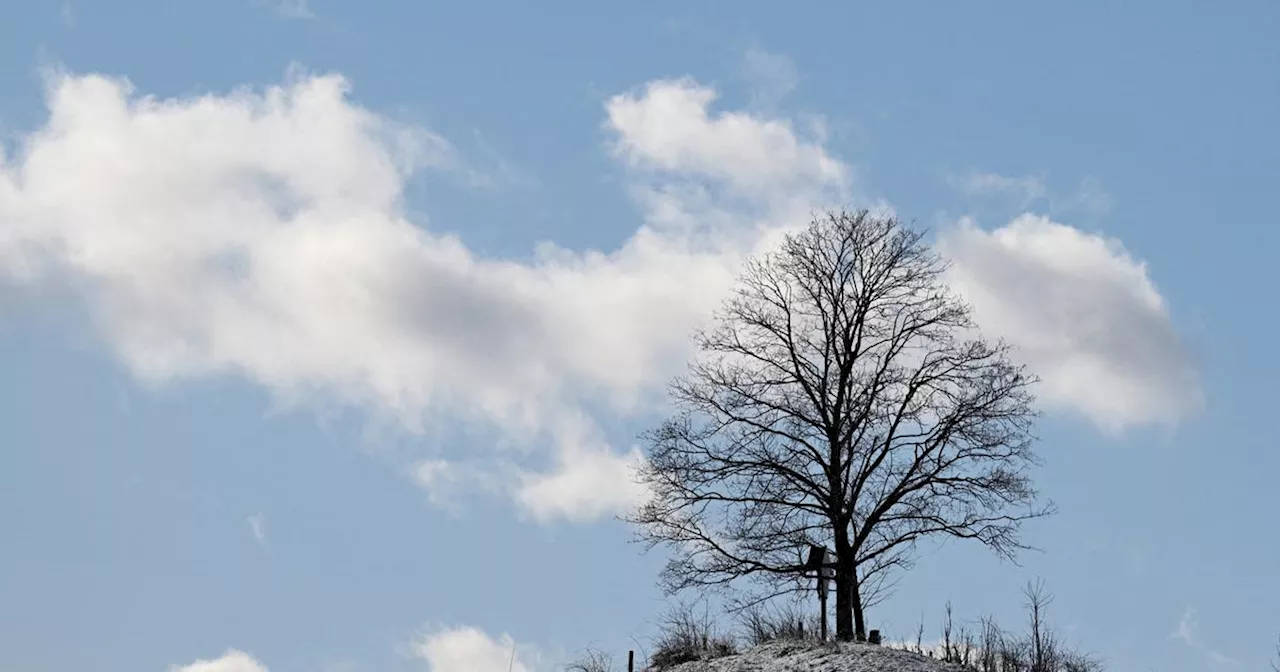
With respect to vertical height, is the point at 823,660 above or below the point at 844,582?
below

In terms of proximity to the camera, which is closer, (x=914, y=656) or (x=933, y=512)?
(x=914, y=656)

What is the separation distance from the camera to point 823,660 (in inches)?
781

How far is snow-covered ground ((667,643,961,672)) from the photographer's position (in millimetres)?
19219

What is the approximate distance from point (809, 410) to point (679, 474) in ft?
8.93

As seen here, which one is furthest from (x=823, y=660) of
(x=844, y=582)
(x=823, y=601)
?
(x=844, y=582)

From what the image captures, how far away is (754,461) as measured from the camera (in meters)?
26.2

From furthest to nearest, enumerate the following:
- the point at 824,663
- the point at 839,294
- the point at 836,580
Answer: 1. the point at 839,294
2. the point at 836,580
3. the point at 824,663

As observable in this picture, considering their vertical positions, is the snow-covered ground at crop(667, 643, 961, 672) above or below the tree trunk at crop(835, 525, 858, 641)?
below

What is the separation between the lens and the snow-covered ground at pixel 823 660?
1922 centimetres

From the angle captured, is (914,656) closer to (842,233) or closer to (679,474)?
(679,474)

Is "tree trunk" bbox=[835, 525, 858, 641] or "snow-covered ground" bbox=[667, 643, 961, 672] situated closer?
"snow-covered ground" bbox=[667, 643, 961, 672]

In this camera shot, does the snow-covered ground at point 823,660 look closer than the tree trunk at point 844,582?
Yes

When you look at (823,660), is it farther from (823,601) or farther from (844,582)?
(844,582)

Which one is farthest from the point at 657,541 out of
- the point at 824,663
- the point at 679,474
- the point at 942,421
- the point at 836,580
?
the point at 824,663
